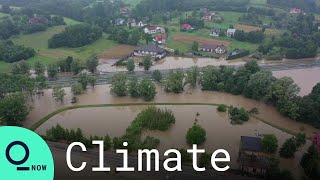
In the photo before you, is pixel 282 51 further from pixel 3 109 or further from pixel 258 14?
pixel 3 109

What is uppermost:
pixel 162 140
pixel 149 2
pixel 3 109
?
pixel 149 2

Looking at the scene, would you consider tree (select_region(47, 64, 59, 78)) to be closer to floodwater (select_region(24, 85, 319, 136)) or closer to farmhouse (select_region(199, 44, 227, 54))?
floodwater (select_region(24, 85, 319, 136))

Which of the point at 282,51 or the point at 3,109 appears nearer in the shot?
the point at 3,109

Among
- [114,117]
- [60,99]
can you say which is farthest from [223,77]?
[60,99]

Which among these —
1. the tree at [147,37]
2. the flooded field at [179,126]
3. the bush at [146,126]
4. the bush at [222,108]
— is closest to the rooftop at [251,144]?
the flooded field at [179,126]

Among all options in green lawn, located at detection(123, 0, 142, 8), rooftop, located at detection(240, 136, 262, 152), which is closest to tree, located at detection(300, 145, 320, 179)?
rooftop, located at detection(240, 136, 262, 152)

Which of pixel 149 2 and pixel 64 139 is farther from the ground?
pixel 149 2

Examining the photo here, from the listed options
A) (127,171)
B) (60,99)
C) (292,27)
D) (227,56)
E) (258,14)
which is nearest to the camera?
(127,171)
